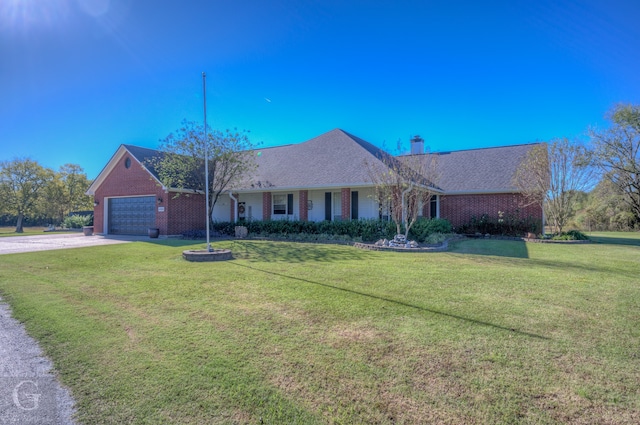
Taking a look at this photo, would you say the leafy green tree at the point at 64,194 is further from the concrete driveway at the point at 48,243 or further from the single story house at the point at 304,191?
the concrete driveway at the point at 48,243

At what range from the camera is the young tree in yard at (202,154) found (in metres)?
16.4

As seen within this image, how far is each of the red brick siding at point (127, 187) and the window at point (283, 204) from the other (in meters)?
6.24

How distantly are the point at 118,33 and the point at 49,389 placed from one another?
11662 mm

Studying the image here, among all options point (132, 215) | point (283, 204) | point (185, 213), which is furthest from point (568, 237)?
point (132, 215)

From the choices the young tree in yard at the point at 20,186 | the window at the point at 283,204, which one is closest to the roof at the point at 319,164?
the window at the point at 283,204

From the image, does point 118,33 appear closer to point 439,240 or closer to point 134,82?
point 134,82

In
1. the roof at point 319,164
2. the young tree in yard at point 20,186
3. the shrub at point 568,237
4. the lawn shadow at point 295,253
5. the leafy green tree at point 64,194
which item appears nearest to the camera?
the lawn shadow at point 295,253

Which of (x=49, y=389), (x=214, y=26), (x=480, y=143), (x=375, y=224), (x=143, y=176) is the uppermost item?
(x=214, y=26)

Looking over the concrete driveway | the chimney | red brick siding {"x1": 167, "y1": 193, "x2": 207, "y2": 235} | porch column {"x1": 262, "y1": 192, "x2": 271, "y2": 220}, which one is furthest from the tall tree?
the concrete driveway

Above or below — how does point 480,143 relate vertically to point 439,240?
above

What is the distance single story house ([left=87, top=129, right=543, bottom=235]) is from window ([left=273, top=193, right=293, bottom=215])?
0.06m

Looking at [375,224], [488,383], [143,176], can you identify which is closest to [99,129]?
[143,176]

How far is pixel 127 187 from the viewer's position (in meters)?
20.2

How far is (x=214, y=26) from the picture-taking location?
428 inches
